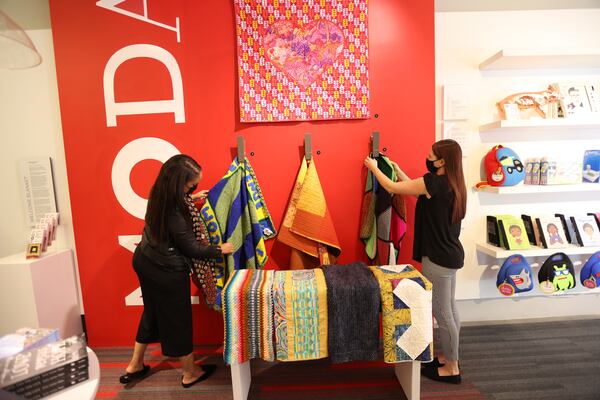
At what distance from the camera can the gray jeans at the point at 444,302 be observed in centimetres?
180

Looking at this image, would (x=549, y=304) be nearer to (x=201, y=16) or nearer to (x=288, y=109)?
(x=288, y=109)

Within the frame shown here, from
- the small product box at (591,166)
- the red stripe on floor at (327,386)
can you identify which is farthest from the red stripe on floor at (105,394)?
the small product box at (591,166)

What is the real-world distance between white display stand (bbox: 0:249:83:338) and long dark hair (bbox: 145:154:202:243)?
1.04 m

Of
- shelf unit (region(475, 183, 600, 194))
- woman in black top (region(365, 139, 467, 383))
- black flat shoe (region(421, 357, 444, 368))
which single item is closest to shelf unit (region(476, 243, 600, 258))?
shelf unit (region(475, 183, 600, 194))

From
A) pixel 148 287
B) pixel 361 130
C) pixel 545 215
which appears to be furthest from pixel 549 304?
pixel 148 287

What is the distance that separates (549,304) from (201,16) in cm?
341

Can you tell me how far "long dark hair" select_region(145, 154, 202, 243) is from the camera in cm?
167

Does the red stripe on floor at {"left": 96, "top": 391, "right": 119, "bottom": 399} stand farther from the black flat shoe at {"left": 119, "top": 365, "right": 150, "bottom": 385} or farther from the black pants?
the black pants

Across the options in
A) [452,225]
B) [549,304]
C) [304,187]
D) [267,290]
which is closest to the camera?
[267,290]

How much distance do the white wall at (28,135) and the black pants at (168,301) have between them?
100 centimetres

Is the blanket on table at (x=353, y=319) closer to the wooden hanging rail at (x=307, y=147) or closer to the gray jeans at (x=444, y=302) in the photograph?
the gray jeans at (x=444, y=302)

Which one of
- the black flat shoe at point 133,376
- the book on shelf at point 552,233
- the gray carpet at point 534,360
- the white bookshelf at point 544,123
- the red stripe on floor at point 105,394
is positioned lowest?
the gray carpet at point 534,360

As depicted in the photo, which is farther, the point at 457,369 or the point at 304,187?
the point at 304,187

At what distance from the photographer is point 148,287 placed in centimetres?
179
